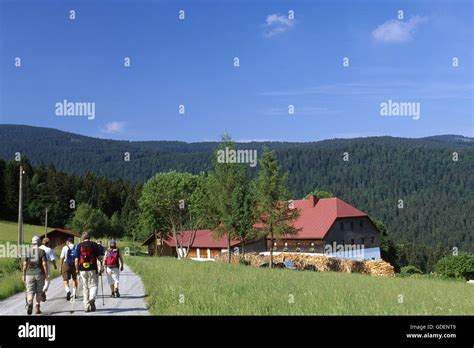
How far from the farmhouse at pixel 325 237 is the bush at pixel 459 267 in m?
10.8

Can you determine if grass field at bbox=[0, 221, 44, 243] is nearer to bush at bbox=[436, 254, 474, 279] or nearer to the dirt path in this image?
bush at bbox=[436, 254, 474, 279]

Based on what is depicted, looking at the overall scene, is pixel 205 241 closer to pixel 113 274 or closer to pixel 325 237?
pixel 325 237

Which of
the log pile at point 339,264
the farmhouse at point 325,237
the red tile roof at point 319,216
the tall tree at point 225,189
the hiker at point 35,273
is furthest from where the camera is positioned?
the red tile roof at point 319,216

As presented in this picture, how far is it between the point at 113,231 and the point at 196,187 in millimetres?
45900

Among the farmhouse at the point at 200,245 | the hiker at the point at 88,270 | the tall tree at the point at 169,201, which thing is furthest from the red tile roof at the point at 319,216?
the hiker at the point at 88,270

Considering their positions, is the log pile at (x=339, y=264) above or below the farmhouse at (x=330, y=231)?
below

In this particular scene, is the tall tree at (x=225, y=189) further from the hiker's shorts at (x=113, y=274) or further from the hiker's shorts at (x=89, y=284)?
the hiker's shorts at (x=89, y=284)

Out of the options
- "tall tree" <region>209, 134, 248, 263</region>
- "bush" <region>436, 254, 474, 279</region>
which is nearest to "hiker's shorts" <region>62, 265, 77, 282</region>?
"tall tree" <region>209, 134, 248, 263</region>

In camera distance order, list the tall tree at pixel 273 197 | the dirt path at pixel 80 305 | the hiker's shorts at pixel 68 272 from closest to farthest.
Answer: the dirt path at pixel 80 305 → the hiker's shorts at pixel 68 272 → the tall tree at pixel 273 197

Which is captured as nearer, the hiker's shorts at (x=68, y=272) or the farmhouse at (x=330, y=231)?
the hiker's shorts at (x=68, y=272)

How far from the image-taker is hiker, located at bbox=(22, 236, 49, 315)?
13188 millimetres

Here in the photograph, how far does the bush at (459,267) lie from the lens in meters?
57.7
